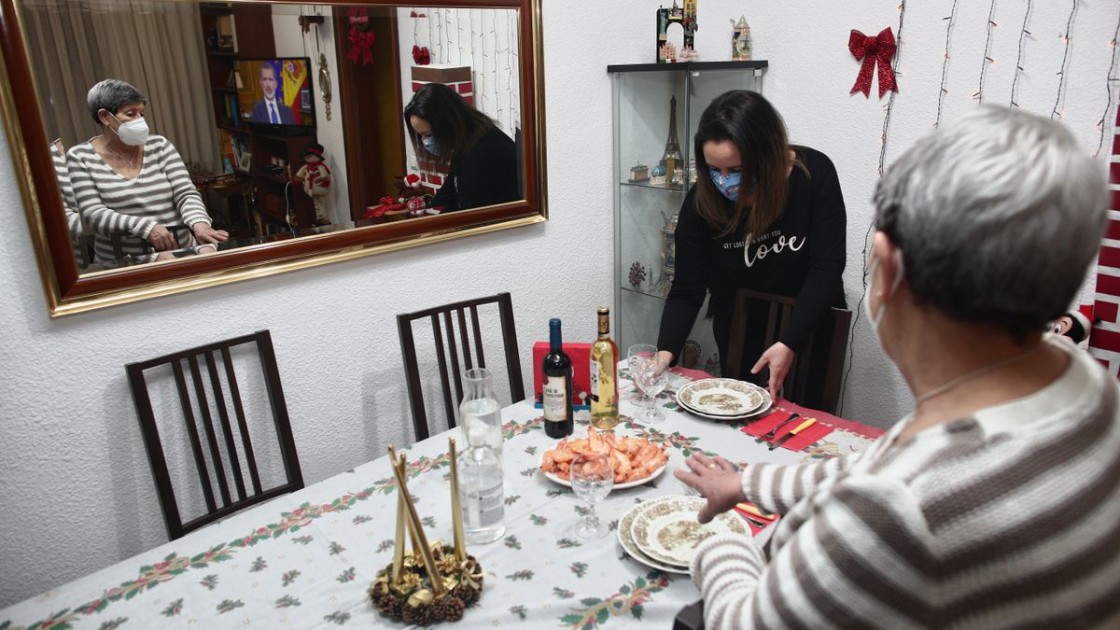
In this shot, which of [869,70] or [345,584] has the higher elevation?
[869,70]

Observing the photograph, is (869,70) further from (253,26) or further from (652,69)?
(253,26)

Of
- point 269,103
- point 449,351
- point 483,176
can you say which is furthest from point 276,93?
point 449,351

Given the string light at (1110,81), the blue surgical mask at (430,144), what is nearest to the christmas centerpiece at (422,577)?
the blue surgical mask at (430,144)

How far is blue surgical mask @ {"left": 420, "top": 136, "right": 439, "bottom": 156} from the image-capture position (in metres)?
2.38

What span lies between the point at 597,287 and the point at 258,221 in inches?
55.3

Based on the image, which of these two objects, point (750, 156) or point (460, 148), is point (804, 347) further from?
point (460, 148)

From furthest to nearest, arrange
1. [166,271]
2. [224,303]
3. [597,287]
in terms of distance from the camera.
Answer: [597,287] < [224,303] < [166,271]

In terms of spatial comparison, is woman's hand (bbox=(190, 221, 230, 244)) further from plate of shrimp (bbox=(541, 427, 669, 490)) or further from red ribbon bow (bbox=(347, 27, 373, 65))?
plate of shrimp (bbox=(541, 427, 669, 490))

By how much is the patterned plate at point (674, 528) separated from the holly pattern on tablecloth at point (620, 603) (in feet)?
0.13

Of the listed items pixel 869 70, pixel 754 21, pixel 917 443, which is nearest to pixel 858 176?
pixel 869 70

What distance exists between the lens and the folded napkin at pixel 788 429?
1662mm

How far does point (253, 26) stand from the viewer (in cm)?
200

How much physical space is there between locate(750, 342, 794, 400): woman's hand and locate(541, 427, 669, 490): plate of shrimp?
46cm

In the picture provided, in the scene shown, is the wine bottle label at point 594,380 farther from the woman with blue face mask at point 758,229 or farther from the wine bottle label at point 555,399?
the woman with blue face mask at point 758,229
